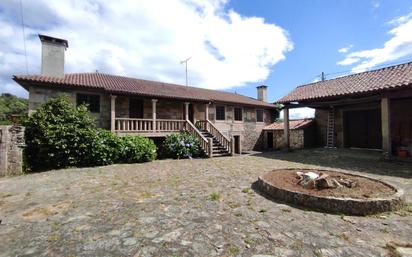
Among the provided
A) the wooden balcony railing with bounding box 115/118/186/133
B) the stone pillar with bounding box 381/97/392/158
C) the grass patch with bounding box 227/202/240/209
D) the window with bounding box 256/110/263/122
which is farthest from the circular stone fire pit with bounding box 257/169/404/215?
the window with bounding box 256/110/263/122

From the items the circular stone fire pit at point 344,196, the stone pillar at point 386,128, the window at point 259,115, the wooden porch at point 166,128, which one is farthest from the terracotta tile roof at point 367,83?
the circular stone fire pit at point 344,196

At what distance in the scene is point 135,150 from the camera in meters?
10.5

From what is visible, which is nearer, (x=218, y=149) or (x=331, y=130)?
(x=218, y=149)

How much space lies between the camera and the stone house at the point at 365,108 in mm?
9750

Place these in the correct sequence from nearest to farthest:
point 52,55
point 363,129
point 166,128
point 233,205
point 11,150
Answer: point 233,205, point 11,150, point 52,55, point 166,128, point 363,129

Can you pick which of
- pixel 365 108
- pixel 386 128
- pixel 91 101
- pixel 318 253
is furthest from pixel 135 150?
pixel 365 108

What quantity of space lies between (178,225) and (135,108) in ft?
36.2

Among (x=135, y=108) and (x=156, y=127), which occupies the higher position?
(x=135, y=108)

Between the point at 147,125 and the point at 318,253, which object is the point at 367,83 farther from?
the point at 147,125

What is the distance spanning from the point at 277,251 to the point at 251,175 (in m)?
4.62

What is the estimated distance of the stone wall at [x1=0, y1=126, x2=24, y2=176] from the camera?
7559 millimetres

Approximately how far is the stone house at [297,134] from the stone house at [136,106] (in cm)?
260

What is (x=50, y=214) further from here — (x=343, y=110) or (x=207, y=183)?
(x=343, y=110)

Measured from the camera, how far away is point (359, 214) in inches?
154
